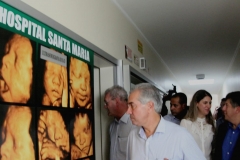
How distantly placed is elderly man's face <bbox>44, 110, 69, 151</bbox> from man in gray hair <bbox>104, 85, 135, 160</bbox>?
0.87m

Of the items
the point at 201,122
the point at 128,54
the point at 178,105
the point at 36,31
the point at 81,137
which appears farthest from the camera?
the point at 178,105

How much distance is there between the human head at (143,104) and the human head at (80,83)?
36 centimetres

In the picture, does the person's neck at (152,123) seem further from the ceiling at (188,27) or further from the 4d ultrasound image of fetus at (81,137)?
the ceiling at (188,27)

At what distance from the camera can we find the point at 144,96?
1.55 metres

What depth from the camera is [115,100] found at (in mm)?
2357

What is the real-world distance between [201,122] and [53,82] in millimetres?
1525

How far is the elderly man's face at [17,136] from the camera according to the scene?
1072mm

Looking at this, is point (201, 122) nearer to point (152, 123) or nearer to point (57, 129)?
point (152, 123)

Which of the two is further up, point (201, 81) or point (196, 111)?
point (201, 81)

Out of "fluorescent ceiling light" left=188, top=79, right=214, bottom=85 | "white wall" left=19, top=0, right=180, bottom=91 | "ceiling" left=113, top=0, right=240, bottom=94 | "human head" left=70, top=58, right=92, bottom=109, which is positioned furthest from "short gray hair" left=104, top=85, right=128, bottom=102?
"fluorescent ceiling light" left=188, top=79, right=214, bottom=85

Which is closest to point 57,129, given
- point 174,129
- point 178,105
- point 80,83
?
point 80,83

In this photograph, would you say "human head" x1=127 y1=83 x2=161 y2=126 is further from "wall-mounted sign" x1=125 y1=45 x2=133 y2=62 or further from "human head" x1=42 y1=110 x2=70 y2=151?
"wall-mounted sign" x1=125 y1=45 x2=133 y2=62

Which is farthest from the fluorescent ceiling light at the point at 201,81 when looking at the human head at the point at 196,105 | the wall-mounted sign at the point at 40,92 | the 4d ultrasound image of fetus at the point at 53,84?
the 4d ultrasound image of fetus at the point at 53,84

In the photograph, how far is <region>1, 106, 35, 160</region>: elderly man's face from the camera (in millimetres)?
1072
